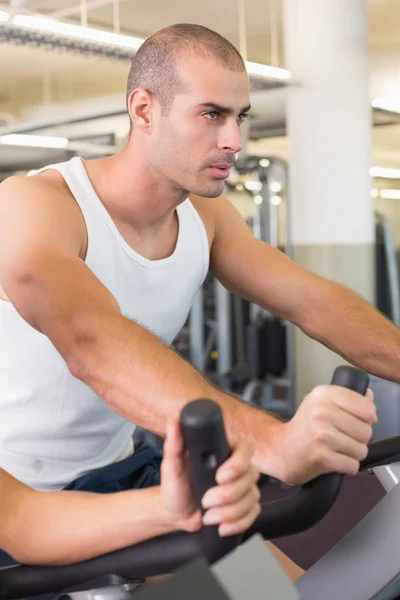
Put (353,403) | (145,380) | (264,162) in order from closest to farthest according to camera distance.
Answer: (353,403) → (145,380) → (264,162)

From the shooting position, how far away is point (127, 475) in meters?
1.32

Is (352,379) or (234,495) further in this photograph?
(352,379)

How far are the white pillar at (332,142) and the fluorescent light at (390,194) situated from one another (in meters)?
9.73

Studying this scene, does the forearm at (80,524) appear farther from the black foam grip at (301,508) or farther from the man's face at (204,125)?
the man's face at (204,125)

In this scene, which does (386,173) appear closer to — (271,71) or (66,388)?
(271,71)

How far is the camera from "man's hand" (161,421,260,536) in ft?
1.92

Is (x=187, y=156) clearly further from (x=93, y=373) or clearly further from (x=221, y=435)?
(x=221, y=435)

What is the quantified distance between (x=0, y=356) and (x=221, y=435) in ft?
2.41

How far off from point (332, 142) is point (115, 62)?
163 cm

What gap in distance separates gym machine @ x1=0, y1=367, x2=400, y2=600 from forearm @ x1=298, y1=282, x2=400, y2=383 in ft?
1.00

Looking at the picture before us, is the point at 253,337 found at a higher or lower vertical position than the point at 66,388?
lower

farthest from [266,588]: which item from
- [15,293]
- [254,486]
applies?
[15,293]

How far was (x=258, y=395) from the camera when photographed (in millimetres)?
5879

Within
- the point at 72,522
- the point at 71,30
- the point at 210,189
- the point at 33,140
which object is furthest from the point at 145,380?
the point at 33,140
